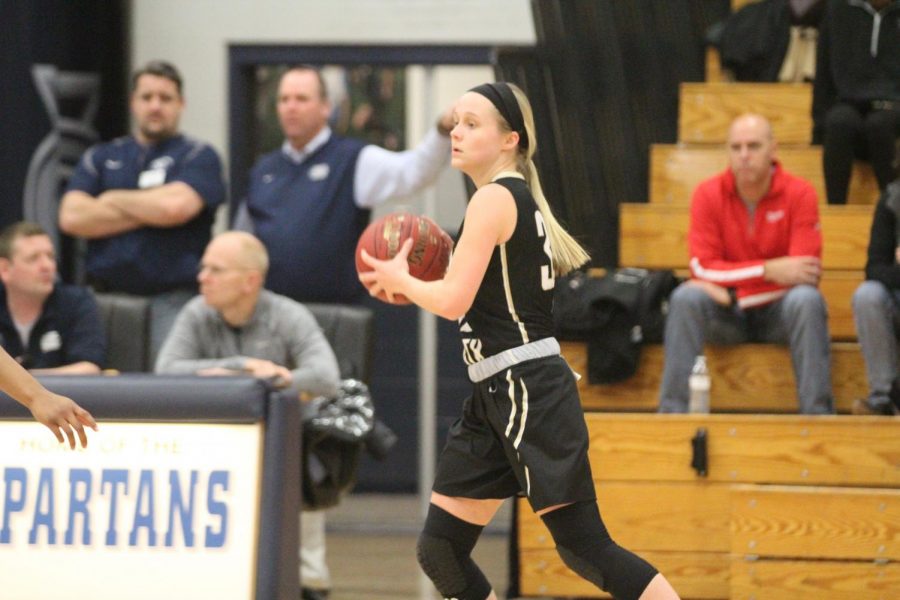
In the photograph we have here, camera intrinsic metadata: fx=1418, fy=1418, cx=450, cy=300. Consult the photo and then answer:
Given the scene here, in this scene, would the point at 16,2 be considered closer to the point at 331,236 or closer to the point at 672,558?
the point at 331,236

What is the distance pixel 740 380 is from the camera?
6.02 meters

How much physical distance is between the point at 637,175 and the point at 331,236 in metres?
1.65

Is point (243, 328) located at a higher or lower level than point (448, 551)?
higher

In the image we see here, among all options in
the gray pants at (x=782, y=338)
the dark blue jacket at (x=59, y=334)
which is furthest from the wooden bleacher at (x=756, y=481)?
the dark blue jacket at (x=59, y=334)

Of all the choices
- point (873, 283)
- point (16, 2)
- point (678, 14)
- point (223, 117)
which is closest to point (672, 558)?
point (873, 283)

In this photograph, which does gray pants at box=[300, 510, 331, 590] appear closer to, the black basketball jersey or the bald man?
the bald man

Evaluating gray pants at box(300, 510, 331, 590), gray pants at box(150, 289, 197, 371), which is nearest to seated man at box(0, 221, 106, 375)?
gray pants at box(150, 289, 197, 371)

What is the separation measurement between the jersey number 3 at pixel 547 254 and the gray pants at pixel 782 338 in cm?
199

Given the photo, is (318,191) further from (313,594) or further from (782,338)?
(782,338)

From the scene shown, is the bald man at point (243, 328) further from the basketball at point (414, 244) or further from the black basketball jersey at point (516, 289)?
the black basketball jersey at point (516, 289)

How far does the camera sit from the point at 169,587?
431 cm

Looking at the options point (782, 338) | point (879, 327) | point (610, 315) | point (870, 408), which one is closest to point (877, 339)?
point (879, 327)

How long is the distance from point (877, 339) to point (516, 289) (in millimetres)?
2344

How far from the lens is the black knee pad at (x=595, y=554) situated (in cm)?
362
